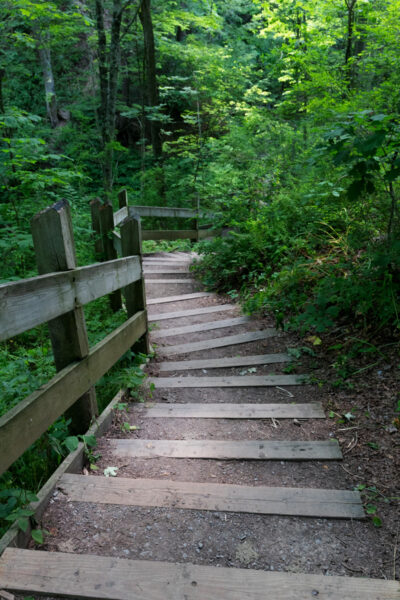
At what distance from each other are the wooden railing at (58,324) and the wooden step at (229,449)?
37cm

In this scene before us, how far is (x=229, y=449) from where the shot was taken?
8.35ft

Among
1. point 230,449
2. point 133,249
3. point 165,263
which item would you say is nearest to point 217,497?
point 230,449

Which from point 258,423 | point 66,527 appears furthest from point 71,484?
point 258,423

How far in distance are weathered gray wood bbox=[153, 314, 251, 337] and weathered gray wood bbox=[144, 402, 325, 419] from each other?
1875 mm

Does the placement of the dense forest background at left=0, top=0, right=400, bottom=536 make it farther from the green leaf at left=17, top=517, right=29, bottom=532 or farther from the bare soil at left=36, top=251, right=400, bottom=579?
the bare soil at left=36, top=251, right=400, bottom=579

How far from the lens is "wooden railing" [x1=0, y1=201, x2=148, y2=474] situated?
5.27 ft

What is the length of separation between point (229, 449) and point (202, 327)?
2751mm

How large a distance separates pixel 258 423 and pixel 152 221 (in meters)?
10.1

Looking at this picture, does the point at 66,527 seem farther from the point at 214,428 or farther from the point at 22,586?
the point at 214,428

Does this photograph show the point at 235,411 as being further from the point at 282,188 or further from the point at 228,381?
the point at 282,188

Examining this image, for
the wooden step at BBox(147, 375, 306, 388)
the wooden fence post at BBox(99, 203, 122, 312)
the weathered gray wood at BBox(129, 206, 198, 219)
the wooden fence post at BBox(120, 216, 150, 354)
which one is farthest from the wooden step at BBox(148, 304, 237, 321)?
the weathered gray wood at BBox(129, 206, 198, 219)

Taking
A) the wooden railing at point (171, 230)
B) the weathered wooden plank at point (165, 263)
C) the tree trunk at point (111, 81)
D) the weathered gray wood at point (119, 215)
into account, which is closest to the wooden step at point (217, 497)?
the weathered gray wood at point (119, 215)

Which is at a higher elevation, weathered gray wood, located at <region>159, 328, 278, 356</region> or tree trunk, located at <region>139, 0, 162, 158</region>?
tree trunk, located at <region>139, 0, 162, 158</region>

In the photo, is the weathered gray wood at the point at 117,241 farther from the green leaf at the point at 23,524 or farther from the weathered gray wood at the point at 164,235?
the weathered gray wood at the point at 164,235
